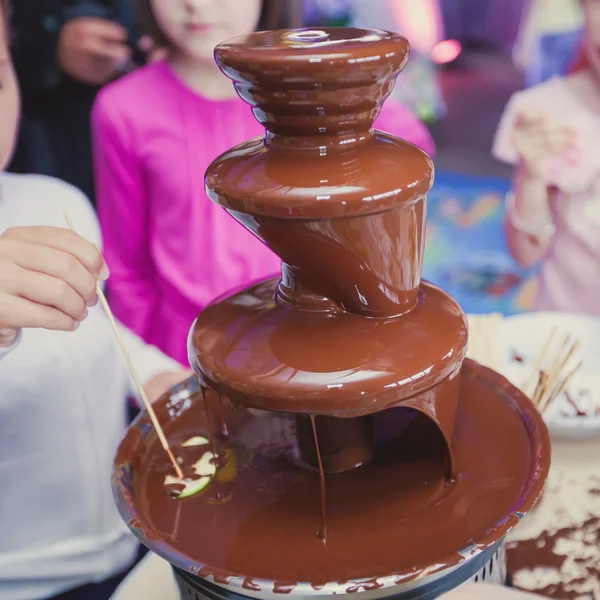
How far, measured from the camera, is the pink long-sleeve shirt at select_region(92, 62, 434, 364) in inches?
68.6

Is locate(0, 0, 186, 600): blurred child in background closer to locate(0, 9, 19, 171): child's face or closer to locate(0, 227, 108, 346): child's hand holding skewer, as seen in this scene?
locate(0, 9, 19, 171): child's face

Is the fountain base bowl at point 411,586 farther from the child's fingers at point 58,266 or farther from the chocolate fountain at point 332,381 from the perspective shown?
the child's fingers at point 58,266

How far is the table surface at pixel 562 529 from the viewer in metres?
0.91

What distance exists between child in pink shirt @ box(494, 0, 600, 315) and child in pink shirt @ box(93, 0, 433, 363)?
18.5 inches

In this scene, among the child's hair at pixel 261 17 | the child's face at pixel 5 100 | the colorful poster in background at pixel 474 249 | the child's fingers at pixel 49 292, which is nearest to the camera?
the child's fingers at pixel 49 292

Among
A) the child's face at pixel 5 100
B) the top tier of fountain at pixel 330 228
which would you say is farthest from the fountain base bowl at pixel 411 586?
the child's face at pixel 5 100

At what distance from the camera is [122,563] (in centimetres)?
143

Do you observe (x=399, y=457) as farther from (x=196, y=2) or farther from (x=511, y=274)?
(x=511, y=274)

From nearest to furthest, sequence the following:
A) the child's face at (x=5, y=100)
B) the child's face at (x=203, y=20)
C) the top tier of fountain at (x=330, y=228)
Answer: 1. the top tier of fountain at (x=330, y=228)
2. the child's face at (x=5, y=100)
3. the child's face at (x=203, y=20)

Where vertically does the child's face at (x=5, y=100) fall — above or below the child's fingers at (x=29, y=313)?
above

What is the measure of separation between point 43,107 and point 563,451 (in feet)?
5.02

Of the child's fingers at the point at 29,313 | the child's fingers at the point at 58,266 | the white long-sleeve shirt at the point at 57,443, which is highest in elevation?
the child's fingers at the point at 58,266

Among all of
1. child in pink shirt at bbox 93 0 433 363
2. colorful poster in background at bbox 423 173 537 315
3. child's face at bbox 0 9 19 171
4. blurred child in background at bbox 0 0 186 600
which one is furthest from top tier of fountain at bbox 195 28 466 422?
colorful poster in background at bbox 423 173 537 315

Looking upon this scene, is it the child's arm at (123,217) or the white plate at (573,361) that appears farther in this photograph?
the child's arm at (123,217)
